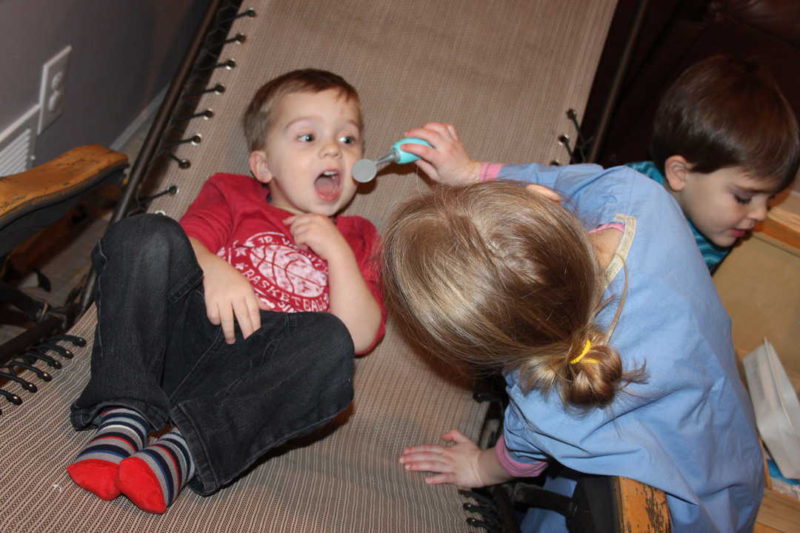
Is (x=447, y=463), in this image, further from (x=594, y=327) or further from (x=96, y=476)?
(x=96, y=476)

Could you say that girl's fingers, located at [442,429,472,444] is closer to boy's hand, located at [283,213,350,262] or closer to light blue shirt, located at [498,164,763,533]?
light blue shirt, located at [498,164,763,533]

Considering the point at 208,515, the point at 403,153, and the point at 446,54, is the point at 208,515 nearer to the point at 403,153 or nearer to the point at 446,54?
the point at 403,153

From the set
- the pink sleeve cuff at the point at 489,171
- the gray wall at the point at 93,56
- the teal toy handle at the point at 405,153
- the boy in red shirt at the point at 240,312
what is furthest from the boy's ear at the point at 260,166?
the gray wall at the point at 93,56

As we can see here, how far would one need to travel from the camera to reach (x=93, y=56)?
158 cm

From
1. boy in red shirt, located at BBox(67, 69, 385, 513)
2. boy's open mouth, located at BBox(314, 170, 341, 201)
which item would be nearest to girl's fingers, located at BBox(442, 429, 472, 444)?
boy in red shirt, located at BBox(67, 69, 385, 513)

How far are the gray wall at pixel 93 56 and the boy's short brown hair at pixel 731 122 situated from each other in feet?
4.29

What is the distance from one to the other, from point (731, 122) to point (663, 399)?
2.29 ft

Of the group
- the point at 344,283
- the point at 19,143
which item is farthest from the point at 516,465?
the point at 19,143

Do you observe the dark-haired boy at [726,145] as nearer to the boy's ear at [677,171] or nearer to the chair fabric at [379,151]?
the boy's ear at [677,171]

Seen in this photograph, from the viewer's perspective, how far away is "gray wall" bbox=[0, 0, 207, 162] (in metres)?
1.28

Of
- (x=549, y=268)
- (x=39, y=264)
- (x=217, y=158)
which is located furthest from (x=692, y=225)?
(x=39, y=264)

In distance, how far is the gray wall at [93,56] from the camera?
50.2 inches

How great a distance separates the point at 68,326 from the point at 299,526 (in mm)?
549

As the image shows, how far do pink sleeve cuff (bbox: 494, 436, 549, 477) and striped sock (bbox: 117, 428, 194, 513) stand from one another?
0.47 metres
